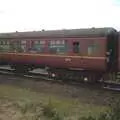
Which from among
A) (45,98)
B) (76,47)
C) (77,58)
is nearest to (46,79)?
(77,58)

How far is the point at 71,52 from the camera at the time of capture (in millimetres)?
20281

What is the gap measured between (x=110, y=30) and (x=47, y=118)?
8.99 m

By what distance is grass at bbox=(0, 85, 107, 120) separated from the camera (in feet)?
38.3

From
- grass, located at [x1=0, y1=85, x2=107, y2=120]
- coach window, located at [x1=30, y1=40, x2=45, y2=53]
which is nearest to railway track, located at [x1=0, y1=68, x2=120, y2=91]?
coach window, located at [x1=30, y1=40, x2=45, y2=53]

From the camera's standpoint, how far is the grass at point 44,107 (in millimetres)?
11664

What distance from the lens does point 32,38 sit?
22.9m

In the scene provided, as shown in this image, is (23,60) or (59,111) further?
(23,60)

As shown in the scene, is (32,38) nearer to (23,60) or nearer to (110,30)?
(23,60)

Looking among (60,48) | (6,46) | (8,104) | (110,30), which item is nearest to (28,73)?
(6,46)

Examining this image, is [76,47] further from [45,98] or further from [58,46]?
[45,98]

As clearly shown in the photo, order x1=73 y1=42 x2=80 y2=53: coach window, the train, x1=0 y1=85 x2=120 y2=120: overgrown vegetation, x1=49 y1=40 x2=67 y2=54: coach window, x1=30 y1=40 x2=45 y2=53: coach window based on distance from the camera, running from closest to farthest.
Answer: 1. x1=0 y1=85 x2=120 y2=120: overgrown vegetation
2. the train
3. x1=73 y1=42 x2=80 y2=53: coach window
4. x1=49 y1=40 x2=67 y2=54: coach window
5. x1=30 y1=40 x2=45 y2=53: coach window

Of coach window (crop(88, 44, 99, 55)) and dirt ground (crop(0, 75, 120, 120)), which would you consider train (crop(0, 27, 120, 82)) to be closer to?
coach window (crop(88, 44, 99, 55))

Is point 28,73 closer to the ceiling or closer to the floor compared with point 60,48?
closer to the floor

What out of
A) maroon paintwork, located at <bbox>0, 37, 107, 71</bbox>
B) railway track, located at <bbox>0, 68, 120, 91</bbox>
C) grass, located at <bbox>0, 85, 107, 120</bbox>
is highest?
maroon paintwork, located at <bbox>0, 37, 107, 71</bbox>
